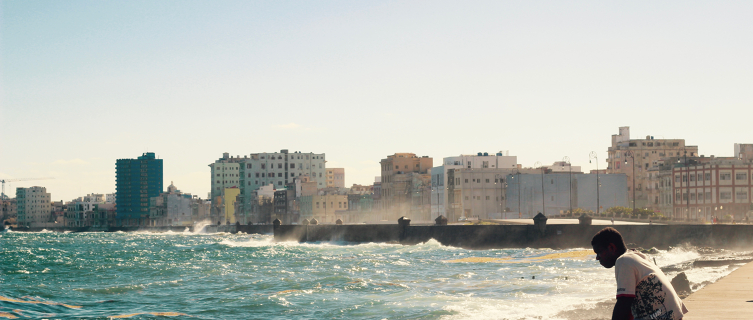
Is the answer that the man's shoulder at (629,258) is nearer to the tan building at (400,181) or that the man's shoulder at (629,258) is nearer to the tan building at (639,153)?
the tan building at (639,153)

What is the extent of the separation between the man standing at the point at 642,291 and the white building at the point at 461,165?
130403 millimetres

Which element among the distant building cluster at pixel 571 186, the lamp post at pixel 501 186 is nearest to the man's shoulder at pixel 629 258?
the distant building cluster at pixel 571 186

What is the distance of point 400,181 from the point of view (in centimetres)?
16562

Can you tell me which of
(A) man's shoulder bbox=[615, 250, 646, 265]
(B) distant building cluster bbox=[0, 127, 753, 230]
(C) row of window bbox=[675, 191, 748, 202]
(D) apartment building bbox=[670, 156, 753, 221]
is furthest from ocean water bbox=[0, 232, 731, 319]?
(C) row of window bbox=[675, 191, 748, 202]

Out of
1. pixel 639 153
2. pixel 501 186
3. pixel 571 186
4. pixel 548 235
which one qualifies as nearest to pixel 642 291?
pixel 548 235

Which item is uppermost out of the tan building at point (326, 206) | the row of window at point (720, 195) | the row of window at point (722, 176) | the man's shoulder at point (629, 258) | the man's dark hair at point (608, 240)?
the row of window at point (722, 176)

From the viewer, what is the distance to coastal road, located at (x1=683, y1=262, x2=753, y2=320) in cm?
1520

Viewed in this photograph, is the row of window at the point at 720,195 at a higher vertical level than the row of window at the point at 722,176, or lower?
lower

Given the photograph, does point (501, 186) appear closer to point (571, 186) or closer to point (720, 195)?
point (571, 186)

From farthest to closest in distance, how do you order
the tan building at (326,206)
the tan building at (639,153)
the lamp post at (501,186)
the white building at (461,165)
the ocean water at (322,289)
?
the tan building at (326,206)
the tan building at (639,153)
the white building at (461,165)
the lamp post at (501,186)
the ocean water at (322,289)

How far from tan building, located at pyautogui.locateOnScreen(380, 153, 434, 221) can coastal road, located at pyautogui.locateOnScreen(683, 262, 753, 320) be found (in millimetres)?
134864

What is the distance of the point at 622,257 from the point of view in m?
7.57

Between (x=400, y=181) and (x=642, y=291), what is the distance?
519ft

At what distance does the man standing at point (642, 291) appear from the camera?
7.53 meters
